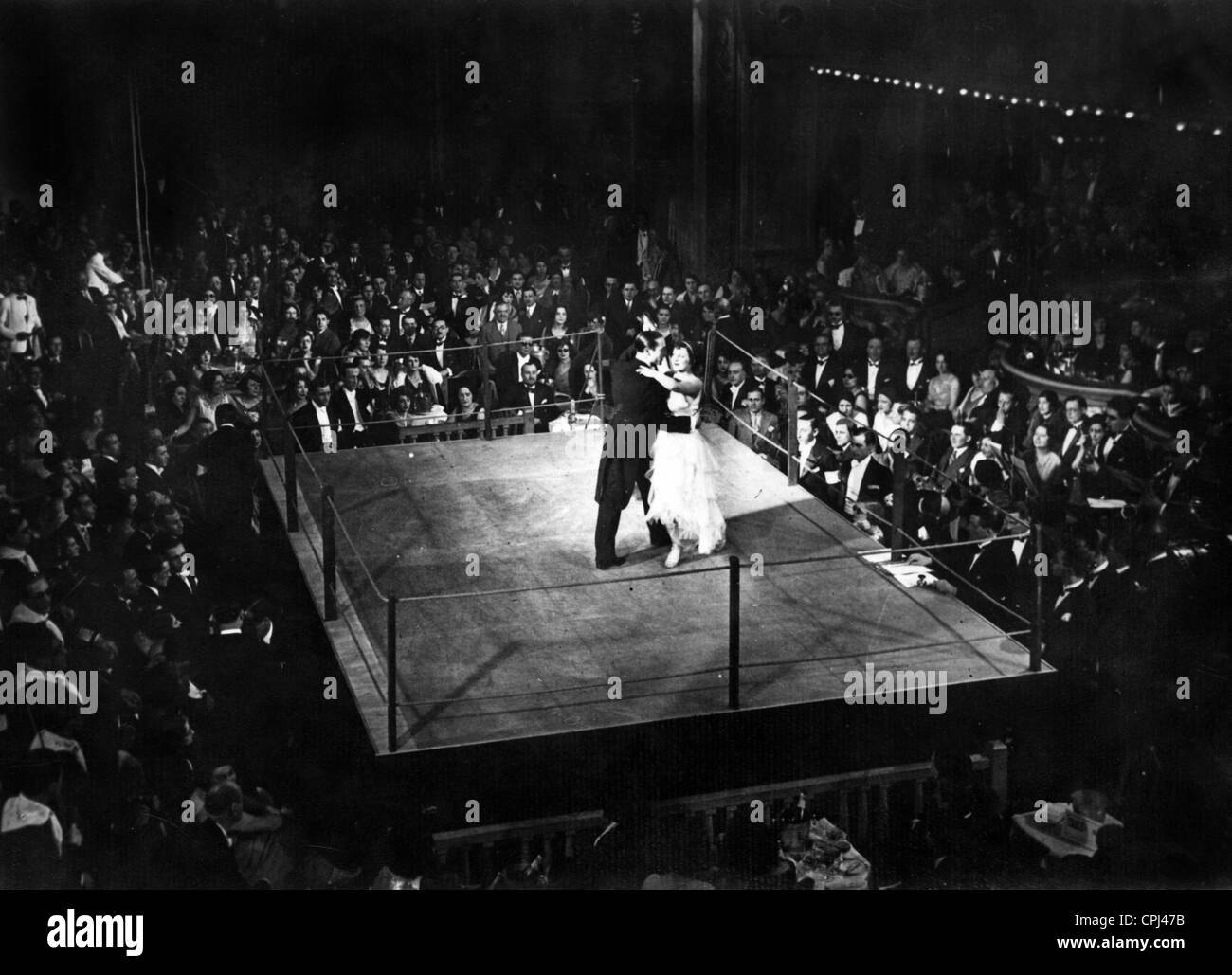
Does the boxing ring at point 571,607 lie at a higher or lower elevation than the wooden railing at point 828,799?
higher

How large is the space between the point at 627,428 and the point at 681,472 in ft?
1.29

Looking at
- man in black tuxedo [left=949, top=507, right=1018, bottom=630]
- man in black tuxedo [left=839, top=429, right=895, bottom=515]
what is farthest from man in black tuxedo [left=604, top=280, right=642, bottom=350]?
man in black tuxedo [left=949, top=507, right=1018, bottom=630]

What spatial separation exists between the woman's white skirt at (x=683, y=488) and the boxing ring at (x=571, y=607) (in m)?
0.21

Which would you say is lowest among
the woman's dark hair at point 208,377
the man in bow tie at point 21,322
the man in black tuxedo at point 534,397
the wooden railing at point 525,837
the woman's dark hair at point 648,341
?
the wooden railing at point 525,837

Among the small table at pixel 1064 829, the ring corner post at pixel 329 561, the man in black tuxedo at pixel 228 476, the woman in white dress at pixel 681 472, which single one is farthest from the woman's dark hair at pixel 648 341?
the small table at pixel 1064 829

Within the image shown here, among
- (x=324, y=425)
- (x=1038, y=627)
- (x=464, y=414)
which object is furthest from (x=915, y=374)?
(x=324, y=425)

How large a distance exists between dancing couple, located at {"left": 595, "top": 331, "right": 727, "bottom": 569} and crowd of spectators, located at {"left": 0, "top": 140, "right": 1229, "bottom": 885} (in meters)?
1.24

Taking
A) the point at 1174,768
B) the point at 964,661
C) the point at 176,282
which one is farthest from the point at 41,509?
the point at 1174,768

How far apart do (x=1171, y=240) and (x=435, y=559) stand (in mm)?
4825

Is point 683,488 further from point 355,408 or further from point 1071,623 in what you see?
point 355,408

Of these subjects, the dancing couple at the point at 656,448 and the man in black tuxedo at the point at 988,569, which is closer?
the man in black tuxedo at the point at 988,569

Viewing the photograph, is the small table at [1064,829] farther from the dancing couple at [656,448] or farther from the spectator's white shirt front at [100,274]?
the spectator's white shirt front at [100,274]

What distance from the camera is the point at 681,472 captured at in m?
9.66

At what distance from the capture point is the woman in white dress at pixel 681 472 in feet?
31.6
